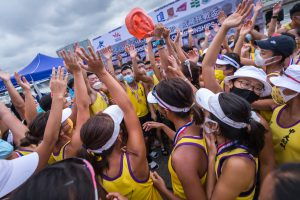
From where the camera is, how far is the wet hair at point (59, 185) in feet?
2.42

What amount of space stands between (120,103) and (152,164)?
271 centimetres

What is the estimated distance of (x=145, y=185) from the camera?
1577 mm

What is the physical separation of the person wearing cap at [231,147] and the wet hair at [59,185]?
0.89 meters

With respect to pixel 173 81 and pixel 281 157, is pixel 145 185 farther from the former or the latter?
pixel 281 157

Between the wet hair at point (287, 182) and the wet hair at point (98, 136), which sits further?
the wet hair at point (98, 136)

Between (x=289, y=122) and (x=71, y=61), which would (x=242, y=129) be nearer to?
(x=289, y=122)

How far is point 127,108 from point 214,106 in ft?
2.48

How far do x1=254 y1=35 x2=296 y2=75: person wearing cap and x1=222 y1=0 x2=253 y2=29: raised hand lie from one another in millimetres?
633

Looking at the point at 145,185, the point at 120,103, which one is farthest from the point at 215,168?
the point at 120,103

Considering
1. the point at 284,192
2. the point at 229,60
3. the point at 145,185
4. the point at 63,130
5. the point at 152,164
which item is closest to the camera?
the point at 284,192

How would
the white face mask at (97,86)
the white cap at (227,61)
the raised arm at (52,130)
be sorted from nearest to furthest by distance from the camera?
the raised arm at (52,130), the white cap at (227,61), the white face mask at (97,86)

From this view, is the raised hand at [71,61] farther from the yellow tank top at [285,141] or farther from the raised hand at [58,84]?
the yellow tank top at [285,141]

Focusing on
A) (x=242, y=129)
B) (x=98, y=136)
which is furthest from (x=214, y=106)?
(x=98, y=136)

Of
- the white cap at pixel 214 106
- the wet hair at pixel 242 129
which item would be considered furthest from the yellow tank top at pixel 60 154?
the wet hair at pixel 242 129
